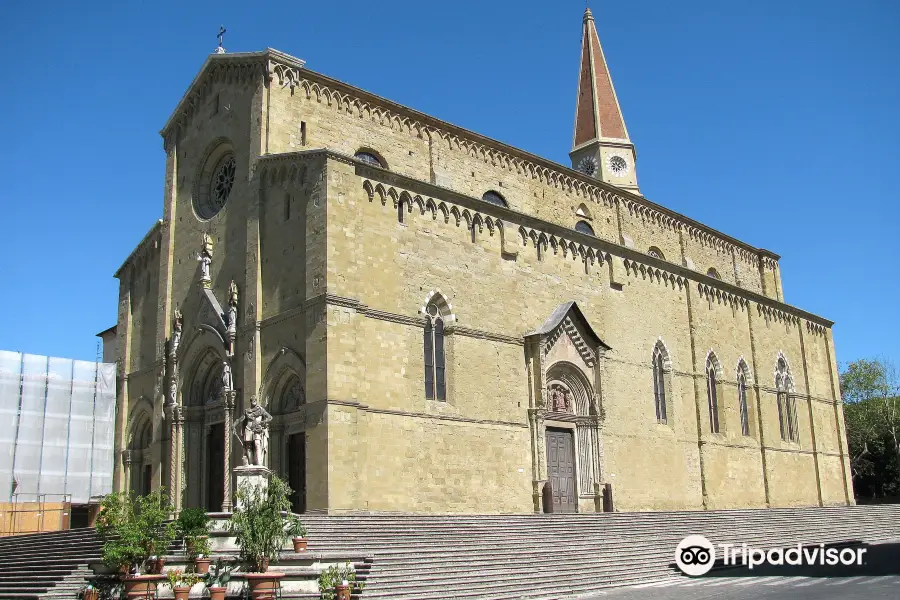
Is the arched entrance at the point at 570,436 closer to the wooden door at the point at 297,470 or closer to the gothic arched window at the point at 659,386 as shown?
the gothic arched window at the point at 659,386

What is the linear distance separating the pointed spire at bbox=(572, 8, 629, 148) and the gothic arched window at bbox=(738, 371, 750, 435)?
1270 cm

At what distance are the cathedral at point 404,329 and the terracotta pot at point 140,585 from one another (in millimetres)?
3587

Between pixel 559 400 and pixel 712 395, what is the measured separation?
30.7ft

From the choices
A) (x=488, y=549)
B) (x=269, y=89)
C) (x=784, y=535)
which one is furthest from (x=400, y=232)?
(x=784, y=535)

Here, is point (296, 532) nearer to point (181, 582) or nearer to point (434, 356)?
point (181, 582)

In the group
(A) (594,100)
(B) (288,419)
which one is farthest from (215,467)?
(A) (594,100)

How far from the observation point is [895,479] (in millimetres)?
48812

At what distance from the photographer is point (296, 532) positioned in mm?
14812

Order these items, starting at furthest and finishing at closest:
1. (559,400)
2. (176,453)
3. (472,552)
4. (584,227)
→ 1. (584,227)
2. (559,400)
3. (176,453)
4. (472,552)

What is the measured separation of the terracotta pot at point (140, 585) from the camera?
47.5 feet

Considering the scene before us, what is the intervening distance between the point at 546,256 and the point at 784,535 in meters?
11.0

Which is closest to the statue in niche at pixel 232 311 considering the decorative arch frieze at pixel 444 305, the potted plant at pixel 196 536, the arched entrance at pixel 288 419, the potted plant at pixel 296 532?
the arched entrance at pixel 288 419

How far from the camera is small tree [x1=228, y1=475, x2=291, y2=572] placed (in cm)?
1405

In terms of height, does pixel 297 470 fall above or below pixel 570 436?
below
